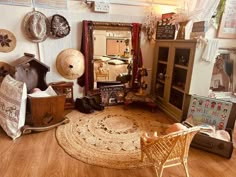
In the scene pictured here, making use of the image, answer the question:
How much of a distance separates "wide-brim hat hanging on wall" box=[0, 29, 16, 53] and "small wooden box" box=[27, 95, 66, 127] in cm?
105

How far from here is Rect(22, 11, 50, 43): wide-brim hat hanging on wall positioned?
2664 millimetres

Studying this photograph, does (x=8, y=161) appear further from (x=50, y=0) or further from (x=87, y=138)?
(x=50, y=0)

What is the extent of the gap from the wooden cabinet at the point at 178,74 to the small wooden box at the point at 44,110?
5.80 feet

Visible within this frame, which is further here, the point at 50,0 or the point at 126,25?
the point at 126,25

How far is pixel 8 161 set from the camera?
1.81 metres

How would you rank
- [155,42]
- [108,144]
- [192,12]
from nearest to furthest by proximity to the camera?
[108,144], [192,12], [155,42]

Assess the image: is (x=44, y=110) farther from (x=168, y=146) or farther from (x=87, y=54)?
(x=168, y=146)

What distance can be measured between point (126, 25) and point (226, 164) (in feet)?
8.42

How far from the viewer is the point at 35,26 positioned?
267 centimetres

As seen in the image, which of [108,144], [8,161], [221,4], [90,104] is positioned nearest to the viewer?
[8,161]

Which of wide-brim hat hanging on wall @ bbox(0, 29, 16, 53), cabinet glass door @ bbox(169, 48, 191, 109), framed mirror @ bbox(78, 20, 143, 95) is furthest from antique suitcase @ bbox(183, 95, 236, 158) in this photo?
wide-brim hat hanging on wall @ bbox(0, 29, 16, 53)

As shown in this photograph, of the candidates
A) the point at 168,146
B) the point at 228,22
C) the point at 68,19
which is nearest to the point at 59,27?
the point at 68,19

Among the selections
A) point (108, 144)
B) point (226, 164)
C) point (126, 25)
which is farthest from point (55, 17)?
point (226, 164)

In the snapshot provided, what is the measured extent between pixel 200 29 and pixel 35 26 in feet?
7.87
